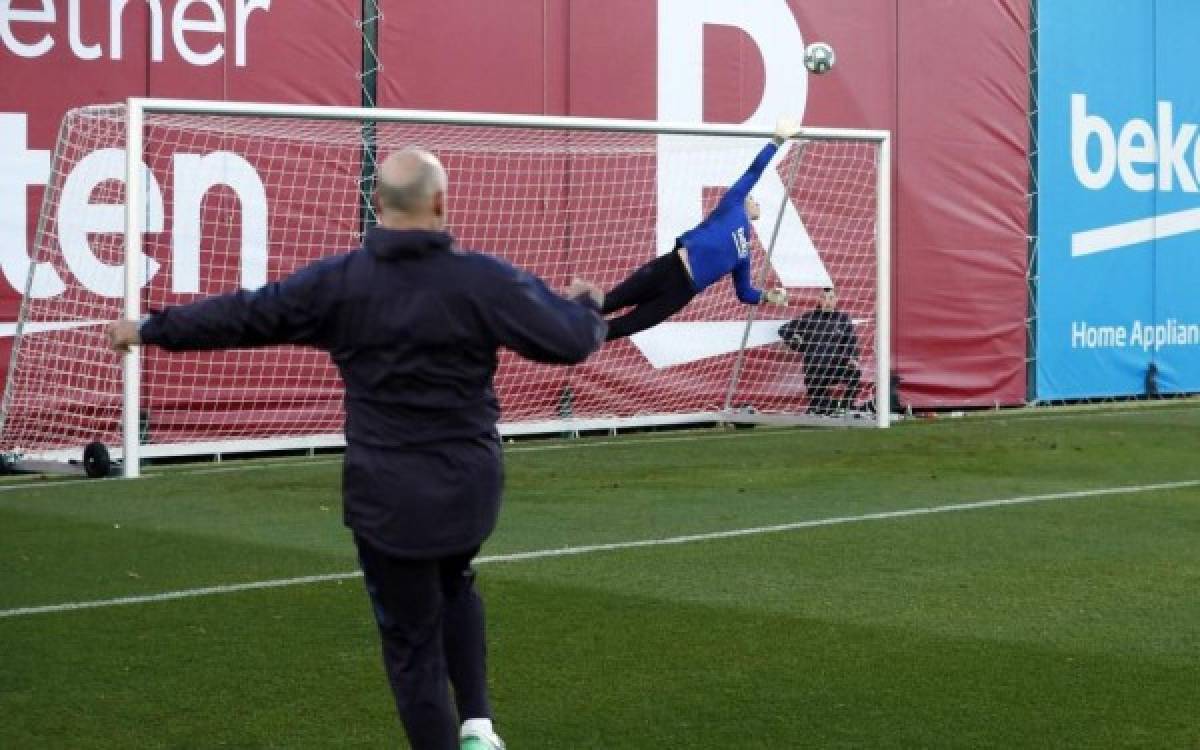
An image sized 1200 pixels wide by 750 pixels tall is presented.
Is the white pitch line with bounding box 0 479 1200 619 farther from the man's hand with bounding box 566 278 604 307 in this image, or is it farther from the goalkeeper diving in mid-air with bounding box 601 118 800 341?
the man's hand with bounding box 566 278 604 307

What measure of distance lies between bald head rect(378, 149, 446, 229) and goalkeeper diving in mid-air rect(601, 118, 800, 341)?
776 cm

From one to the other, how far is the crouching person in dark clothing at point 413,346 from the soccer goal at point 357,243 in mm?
8807

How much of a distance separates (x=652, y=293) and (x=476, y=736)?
767 centimetres

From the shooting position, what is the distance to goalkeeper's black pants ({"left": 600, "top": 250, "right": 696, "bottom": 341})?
12.6 meters

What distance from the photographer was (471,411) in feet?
16.8

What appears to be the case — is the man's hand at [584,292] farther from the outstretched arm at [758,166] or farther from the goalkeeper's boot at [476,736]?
the outstretched arm at [758,166]

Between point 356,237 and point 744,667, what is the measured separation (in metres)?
10.1

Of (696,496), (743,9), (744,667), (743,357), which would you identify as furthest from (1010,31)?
(744,667)

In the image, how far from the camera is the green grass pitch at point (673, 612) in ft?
21.1

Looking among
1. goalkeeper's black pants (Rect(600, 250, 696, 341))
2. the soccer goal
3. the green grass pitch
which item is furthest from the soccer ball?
the green grass pitch

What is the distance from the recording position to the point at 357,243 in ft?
55.0

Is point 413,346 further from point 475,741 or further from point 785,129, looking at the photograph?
point 785,129

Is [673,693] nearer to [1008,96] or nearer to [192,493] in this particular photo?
[192,493]

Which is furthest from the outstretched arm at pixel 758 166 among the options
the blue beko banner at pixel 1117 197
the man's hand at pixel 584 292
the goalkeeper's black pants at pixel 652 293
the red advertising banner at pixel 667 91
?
the blue beko banner at pixel 1117 197
